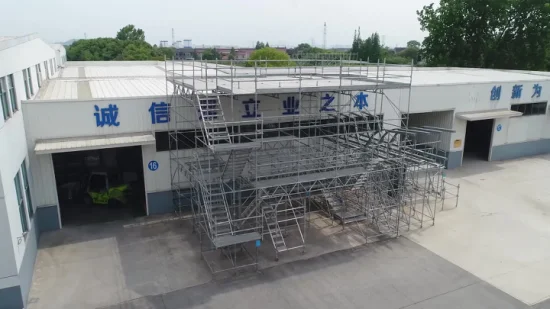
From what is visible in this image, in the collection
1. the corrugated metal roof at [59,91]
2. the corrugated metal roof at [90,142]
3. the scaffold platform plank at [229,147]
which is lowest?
the corrugated metal roof at [90,142]

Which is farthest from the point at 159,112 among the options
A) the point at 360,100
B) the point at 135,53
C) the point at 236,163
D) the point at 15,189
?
the point at 135,53

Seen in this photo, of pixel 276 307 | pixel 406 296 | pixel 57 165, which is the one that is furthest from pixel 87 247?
pixel 406 296

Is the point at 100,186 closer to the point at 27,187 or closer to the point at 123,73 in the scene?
the point at 27,187

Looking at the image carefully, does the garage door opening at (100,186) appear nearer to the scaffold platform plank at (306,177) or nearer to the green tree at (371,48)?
the scaffold platform plank at (306,177)

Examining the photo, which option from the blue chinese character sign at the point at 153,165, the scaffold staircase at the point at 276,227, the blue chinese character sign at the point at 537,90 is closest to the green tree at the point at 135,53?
the blue chinese character sign at the point at 153,165

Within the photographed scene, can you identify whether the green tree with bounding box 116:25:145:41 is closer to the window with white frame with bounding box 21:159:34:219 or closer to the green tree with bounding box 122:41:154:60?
the green tree with bounding box 122:41:154:60

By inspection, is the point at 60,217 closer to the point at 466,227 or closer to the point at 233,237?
the point at 233,237

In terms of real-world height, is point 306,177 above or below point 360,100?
below
